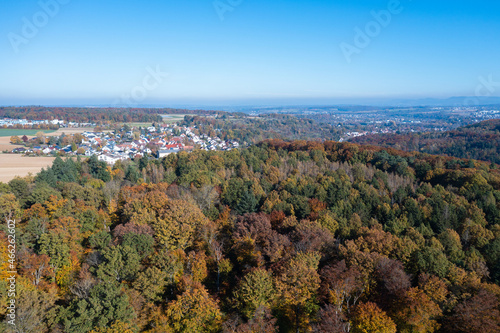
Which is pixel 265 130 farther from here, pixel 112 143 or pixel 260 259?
pixel 260 259

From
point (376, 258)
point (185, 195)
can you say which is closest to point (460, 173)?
point (376, 258)

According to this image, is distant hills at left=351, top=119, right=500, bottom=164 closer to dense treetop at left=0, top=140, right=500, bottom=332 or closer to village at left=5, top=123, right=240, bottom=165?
dense treetop at left=0, top=140, right=500, bottom=332

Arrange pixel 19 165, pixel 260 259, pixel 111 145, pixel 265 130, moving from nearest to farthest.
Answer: pixel 260 259 → pixel 19 165 → pixel 111 145 → pixel 265 130

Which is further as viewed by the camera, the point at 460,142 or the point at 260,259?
the point at 460,142

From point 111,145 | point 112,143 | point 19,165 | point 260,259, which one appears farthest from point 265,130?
point 260,259

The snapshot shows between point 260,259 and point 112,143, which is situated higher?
point 112,143

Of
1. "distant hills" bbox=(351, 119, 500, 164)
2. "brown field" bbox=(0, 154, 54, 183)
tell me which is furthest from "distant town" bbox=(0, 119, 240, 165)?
"distant hills" bbox=(351, 119, 500, 164)
